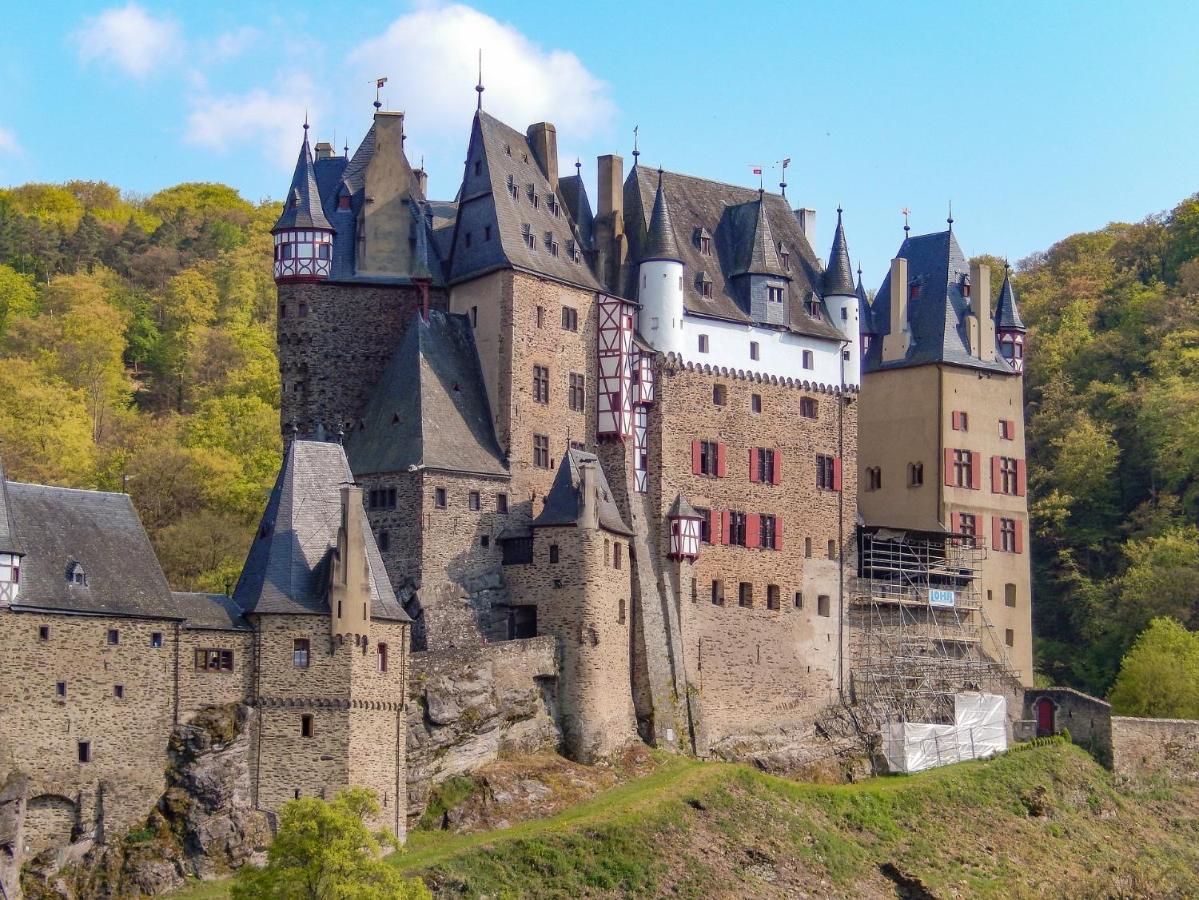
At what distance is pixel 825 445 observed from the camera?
68438 mm

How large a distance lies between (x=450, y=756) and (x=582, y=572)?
6607mm

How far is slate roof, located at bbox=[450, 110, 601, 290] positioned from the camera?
62.1 meters

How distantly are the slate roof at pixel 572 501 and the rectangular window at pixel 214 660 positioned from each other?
1094cm

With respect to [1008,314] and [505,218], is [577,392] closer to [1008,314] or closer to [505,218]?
[505,218]

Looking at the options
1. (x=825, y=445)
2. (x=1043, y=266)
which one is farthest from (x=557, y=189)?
(x=1043, y=266)

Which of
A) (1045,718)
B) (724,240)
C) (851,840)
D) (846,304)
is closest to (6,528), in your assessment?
(851,840)

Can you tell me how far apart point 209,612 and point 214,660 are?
114 centimetres

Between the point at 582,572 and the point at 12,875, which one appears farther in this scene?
the point at 582,572

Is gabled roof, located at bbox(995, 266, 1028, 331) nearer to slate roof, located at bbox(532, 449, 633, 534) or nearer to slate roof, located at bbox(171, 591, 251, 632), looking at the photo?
slate roof, located at bbox(532, 449, 633, 534)

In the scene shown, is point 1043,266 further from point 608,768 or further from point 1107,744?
point 608,768

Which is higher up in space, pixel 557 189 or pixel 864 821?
pixel 557 189

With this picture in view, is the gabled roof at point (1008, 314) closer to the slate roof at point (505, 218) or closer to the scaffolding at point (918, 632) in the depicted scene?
the scaffolding at point (918, 632)

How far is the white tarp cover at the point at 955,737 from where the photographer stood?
6706cm

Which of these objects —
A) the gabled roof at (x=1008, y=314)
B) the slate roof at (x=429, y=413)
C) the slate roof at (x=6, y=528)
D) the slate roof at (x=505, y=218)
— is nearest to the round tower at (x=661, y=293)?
the slate roof at (x=505, y=218)
